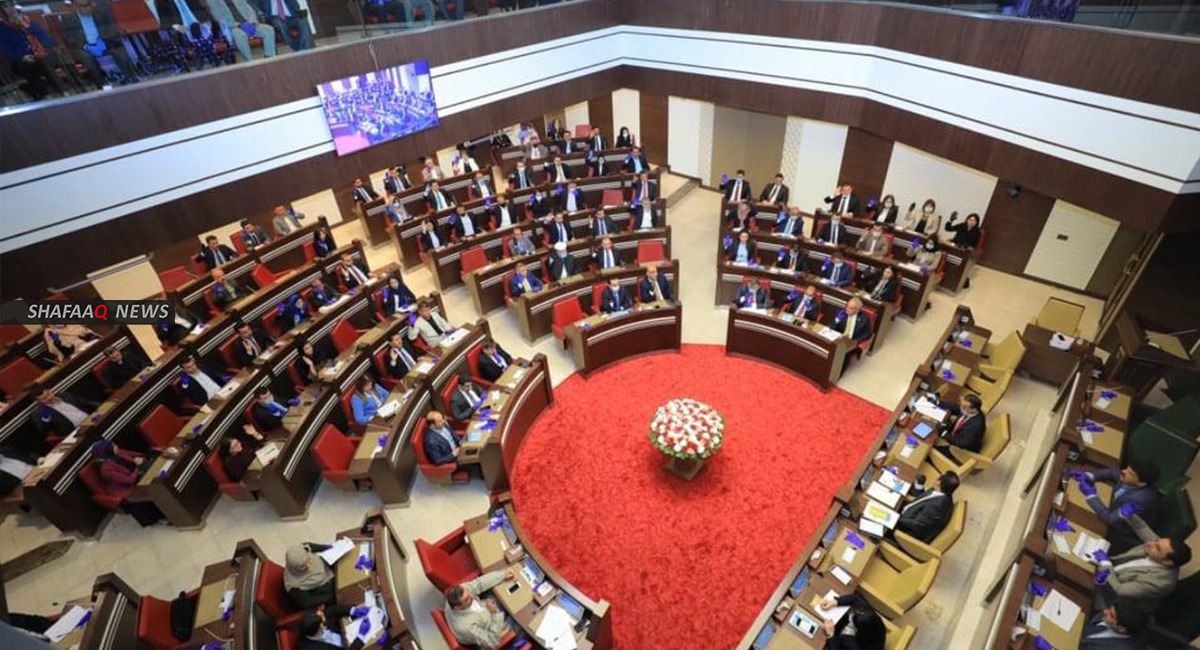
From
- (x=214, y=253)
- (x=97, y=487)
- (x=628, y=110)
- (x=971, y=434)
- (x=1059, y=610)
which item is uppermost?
(x=628, y=110)

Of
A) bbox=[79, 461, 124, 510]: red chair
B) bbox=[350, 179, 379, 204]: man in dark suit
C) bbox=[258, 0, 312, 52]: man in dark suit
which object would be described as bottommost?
bbox=[79, 461, 124, 510]: red chair

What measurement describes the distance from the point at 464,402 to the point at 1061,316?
8.41 m

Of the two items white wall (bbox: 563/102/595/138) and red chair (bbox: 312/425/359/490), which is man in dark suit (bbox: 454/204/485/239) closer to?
red chair (bbox: 312/425/359/490)

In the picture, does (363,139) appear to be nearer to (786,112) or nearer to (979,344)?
(786,112)

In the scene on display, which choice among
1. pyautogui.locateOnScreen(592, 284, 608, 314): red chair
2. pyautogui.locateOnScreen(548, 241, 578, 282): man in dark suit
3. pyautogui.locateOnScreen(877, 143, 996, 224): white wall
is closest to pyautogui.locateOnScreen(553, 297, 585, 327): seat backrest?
pyautogui.locateOnScreen(592, 284, 608, 314): red chair

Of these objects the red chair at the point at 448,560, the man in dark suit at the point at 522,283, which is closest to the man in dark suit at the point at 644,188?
the man in dark suit at the point at 522,283

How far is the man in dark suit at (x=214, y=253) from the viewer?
10.5 metres

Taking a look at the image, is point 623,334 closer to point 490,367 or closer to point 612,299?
point 612,299

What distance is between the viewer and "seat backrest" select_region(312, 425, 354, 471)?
267 inches

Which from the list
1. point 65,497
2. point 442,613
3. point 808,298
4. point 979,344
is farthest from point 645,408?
point 65,497

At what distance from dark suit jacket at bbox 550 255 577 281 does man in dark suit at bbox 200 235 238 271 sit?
6.10 m

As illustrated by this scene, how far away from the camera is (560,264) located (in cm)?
1011

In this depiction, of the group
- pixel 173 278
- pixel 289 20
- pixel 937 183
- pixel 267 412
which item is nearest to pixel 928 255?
pixel 937 183

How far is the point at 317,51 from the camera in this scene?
9484 mm
